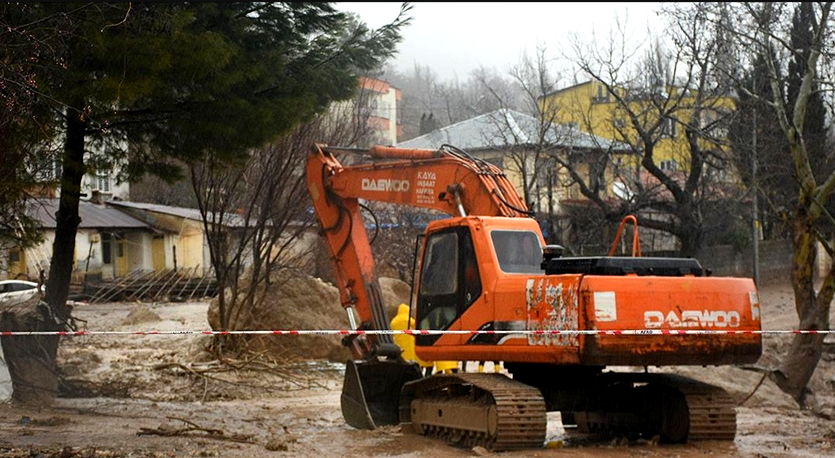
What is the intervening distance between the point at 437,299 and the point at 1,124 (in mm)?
5385

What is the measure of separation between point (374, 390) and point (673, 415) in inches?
154

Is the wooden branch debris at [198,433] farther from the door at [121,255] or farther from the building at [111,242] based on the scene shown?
the door at [121,255]

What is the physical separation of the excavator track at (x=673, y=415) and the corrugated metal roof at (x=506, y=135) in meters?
14.4

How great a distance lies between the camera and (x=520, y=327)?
12.0 metres

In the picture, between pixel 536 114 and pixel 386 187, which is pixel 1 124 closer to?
pixel 386 187

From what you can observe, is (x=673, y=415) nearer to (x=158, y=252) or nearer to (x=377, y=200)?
(x=377, y=200)

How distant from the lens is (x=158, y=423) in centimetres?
1411

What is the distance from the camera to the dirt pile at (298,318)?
2142 cm

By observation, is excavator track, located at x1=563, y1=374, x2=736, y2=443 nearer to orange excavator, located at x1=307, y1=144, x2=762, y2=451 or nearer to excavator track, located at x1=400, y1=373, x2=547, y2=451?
orange excavator, located at x1=307, y1=144, x2=762, y2=451

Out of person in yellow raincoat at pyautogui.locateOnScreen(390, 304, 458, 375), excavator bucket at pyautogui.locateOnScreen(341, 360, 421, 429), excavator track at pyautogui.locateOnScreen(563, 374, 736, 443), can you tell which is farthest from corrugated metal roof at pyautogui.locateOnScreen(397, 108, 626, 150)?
excavator track at pyautogui.locateOnScreen(563, 374, 736, 443)

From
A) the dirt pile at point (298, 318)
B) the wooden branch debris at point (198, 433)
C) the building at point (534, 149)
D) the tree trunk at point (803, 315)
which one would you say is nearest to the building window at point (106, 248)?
the building at point (534, 149)

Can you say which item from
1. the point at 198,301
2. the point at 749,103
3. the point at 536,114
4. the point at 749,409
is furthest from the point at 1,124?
the point at 198,301

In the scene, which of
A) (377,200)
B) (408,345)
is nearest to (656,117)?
(408,345)

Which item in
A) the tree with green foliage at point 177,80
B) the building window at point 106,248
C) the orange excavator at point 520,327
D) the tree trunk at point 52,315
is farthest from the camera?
the building window at point 106,248
